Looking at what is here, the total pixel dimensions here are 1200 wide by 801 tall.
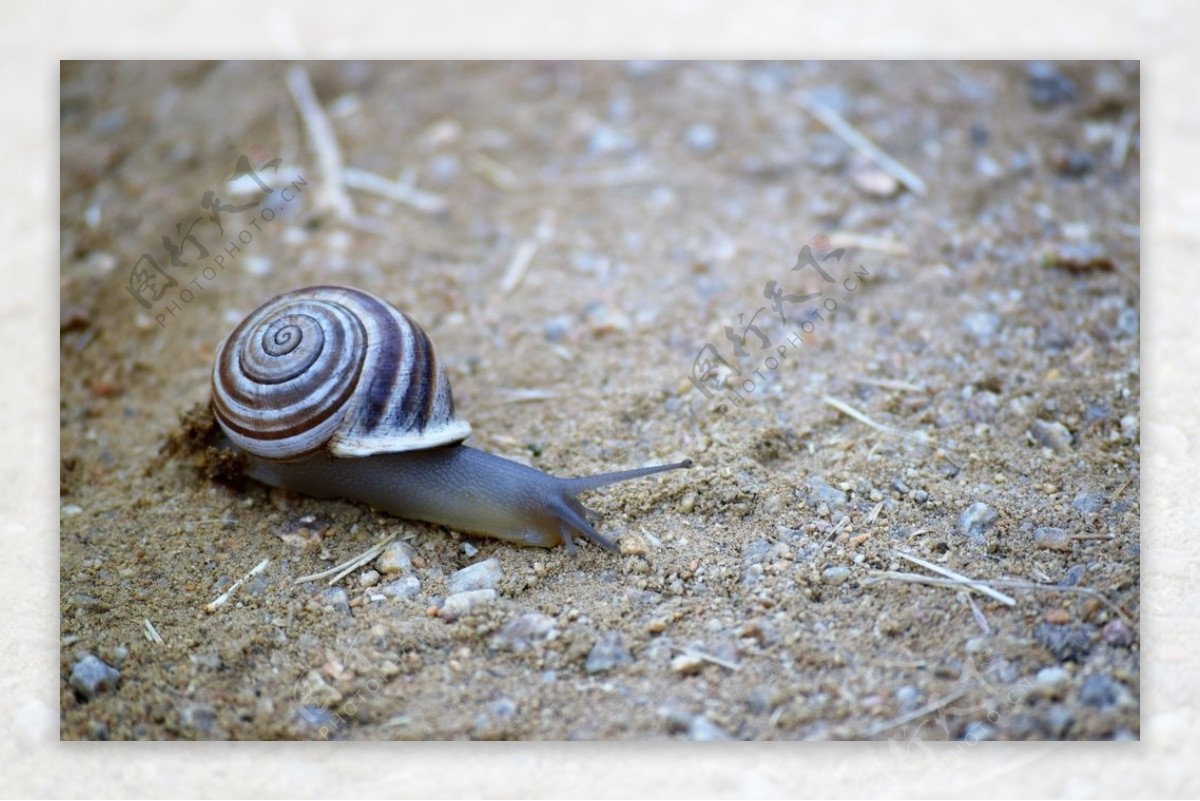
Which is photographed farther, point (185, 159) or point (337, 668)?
point (185, 159)

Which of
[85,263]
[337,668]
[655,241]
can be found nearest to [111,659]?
[337,668]

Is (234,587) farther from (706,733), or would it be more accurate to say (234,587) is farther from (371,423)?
(706,733)

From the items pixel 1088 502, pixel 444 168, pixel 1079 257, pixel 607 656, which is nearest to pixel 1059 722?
pixel 1088 502

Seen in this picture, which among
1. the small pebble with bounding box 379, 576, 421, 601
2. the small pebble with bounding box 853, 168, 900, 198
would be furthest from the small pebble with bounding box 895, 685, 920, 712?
the small pebble with bounding box 853, 168, 900, 198

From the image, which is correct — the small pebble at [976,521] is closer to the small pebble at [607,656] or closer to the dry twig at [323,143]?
the small pebble at [607,656]

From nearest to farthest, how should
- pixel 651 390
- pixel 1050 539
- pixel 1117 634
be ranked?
1. pixel 1117 634
2. pixel 1050 539
3. pixel 651 390

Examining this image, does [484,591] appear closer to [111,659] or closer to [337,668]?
[337,668]

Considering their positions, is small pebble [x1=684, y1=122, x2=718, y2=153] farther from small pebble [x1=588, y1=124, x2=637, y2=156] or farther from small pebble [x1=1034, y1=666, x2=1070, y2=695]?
small pebble [x1=1034, y1=666, x2=1070, y2=695]
